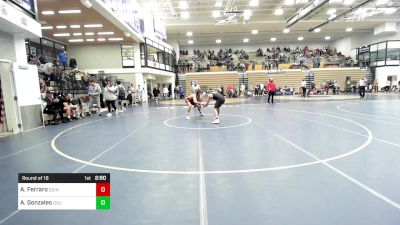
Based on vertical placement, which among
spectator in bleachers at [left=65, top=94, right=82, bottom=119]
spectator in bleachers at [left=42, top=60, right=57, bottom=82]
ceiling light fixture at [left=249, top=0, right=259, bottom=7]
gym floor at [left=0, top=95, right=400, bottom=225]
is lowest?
gym floor at [left=0, top=95, right=400, bottom=225]

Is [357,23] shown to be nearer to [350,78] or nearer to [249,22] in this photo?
[350,78]

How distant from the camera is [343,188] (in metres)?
3.45

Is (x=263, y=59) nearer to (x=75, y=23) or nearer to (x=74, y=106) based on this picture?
(x=75, y=23)

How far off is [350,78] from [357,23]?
694cm

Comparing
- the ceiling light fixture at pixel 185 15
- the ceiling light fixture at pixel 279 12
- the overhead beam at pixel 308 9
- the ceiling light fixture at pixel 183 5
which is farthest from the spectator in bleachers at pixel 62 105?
the ceiling light fixture at pixel 279 12

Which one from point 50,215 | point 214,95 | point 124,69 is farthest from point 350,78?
point 50,215

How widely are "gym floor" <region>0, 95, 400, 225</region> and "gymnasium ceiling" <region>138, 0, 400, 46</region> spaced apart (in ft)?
58.7

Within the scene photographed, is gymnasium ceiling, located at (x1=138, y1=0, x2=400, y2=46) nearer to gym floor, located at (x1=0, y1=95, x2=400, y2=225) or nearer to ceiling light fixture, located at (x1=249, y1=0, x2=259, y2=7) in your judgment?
ceiling light fixture, located at (x1=249, y1=0, x2=259, y2=7)

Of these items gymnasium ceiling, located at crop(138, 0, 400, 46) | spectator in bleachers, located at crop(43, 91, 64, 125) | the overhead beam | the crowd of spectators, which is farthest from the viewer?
the crowd of spectators

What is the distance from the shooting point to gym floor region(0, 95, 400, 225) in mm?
2838
